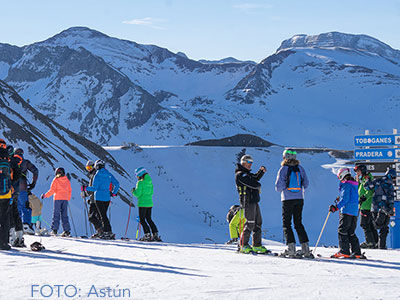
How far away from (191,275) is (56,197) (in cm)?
787

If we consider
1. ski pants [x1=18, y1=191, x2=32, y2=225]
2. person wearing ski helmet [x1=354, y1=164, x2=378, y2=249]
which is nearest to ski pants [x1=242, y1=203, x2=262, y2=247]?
person wearing ski helmet [x1=354, y1=164, x2=378, y2=249]

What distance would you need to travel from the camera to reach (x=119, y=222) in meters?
27.3

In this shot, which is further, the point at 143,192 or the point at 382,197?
the point at 143,192

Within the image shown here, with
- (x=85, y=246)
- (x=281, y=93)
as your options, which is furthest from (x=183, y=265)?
(x=281, y=93)

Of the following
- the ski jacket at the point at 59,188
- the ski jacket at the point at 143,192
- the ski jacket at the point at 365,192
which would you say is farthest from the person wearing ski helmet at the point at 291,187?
the ski jacket at the point at 59,188

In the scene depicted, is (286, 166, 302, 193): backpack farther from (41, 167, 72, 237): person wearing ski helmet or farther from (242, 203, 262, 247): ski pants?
(41, 167, 72, 237): person wearing ski helmet

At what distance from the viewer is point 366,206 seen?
13547mm

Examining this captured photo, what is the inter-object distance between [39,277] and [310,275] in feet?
11.6

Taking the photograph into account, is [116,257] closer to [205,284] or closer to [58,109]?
[205,284]

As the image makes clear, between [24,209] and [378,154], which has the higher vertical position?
[378,154]

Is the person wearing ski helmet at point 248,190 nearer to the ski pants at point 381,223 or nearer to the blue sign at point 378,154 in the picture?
the ski pants at point 381,223

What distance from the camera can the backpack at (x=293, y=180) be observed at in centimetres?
959

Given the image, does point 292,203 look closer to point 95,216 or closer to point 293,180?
point 293,180

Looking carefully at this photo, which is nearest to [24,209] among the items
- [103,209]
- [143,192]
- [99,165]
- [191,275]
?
[103,209]
